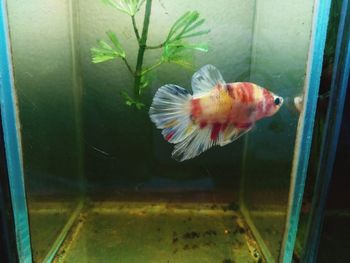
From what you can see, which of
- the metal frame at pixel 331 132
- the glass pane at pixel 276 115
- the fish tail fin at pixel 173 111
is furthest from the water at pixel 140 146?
the fish tail fin at pixel 173 111

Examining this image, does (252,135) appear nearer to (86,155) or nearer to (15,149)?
(86,155)

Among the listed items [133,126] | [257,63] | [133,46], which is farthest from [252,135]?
[133,46]

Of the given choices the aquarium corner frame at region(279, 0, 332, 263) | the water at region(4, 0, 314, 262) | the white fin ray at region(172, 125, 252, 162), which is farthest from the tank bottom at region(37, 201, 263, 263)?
the white fin ray at region(172, 125, 252, 162)

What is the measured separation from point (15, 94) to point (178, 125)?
59 cm

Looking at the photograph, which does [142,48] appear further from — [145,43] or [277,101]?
[277,101]

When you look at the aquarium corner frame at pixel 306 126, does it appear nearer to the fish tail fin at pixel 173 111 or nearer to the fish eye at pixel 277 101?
the fish eye at pixel 277 101

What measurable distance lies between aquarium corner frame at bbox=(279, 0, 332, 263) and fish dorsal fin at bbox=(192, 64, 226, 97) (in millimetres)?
336

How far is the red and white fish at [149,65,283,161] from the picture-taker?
0.96 meters

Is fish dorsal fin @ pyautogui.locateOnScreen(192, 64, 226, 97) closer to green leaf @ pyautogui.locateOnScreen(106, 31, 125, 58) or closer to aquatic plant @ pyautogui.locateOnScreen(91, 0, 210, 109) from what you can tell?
aquatic plant @ pyautogui.locateOnScreen(91, 0, 210, 109)

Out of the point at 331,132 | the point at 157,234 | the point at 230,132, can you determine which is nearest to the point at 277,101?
the point at 230,132

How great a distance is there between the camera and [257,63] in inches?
63.4

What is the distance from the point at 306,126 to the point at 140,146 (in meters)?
1.04

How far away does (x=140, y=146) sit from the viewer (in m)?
1.88

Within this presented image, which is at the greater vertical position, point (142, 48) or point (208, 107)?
point (142, 48)
